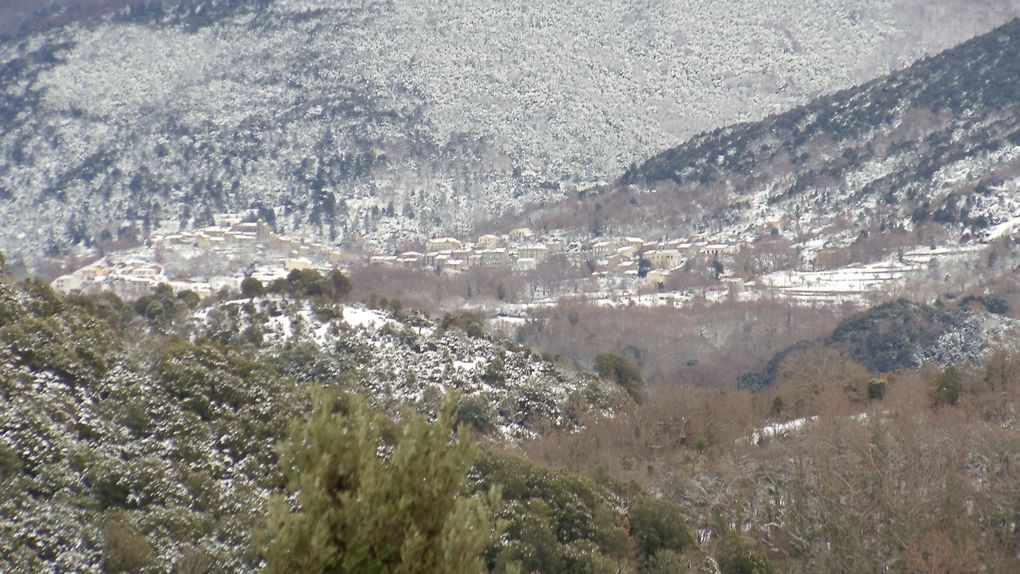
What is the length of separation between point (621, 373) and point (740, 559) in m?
18.8

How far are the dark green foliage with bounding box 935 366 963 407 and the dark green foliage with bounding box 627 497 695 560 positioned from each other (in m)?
11.4

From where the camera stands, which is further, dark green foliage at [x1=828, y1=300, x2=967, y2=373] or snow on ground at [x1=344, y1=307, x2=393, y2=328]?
dark green foliage at [x1=828, y1=300, x2=967, y2=373]

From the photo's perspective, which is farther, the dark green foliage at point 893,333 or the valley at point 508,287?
the dark green foliage at point 893,333

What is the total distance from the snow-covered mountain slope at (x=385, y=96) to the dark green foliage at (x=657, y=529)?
74.0 metres

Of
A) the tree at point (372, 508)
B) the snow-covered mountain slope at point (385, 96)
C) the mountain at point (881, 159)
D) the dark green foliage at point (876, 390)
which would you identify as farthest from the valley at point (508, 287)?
the snow-covered mountain slope at point (385, 96)

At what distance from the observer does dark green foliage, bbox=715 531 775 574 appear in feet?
57.8

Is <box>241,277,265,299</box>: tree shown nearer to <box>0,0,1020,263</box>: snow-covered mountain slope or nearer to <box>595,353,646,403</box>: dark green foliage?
<box>595,353,646,403</box>: dark green foliage

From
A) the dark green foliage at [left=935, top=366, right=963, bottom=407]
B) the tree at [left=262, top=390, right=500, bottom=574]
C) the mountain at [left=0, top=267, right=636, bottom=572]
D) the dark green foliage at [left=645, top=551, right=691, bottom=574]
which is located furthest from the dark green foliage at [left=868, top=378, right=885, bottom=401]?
the tree at [left=262, top=390, right=500, bottom=574]

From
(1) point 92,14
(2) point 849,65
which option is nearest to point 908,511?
(2) point 849,65

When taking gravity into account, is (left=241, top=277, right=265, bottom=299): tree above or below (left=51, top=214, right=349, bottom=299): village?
above

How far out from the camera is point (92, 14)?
438ft

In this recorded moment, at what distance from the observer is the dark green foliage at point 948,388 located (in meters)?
27.3

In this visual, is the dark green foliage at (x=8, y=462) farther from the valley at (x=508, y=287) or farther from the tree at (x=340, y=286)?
the tree at (x=340, y=286)

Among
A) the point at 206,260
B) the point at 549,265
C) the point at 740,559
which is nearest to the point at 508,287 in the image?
the point at 549,265
